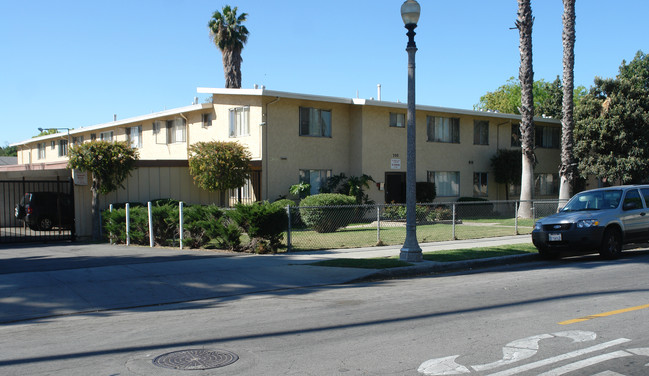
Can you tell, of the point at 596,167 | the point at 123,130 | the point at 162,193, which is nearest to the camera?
the point at 162,193

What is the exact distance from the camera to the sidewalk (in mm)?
9211

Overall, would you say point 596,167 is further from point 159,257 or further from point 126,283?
point 126,283

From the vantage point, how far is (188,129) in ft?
92.9

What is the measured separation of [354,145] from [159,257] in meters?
14.3

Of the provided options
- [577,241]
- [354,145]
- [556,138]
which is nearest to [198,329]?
[577,241]

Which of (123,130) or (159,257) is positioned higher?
(123,130)

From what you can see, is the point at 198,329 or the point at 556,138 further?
the point at 556,138

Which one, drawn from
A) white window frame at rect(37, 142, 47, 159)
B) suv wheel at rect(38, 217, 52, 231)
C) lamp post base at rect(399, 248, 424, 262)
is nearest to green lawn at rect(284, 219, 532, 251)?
lamp post base at rect(399, 248, 424, 262)

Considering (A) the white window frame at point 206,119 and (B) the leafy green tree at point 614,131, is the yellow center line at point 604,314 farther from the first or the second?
(B) the leafy green tree at point 614,131

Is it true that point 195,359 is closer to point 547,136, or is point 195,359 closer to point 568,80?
point 568,80

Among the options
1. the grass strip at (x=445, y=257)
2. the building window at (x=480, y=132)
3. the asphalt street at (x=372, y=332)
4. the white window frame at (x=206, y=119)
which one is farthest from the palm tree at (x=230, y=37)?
the asphalt street at (x=372, y=332)

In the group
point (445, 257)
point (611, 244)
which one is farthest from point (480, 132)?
point (445, 257)

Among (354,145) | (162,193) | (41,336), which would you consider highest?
(354,145)

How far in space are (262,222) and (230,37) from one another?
2478 cm
